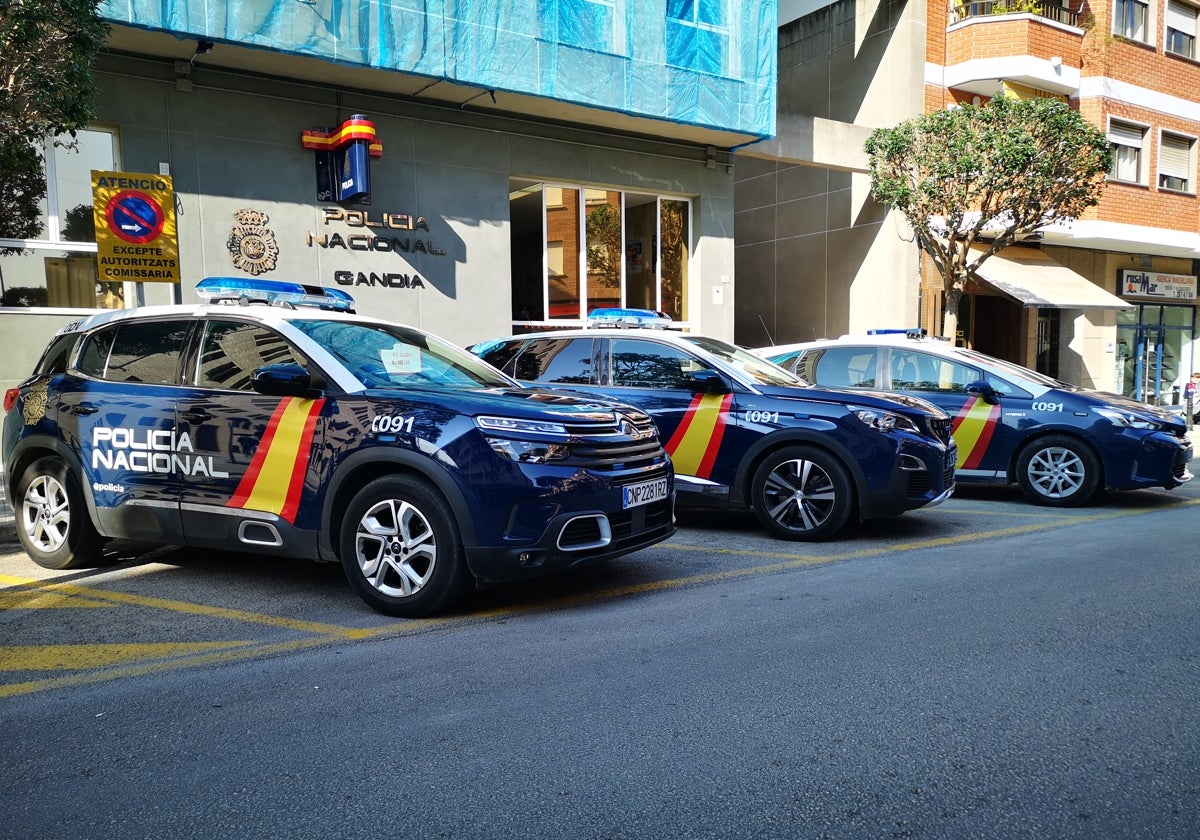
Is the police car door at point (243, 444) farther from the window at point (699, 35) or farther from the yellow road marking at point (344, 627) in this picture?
the window at point (699, 35)

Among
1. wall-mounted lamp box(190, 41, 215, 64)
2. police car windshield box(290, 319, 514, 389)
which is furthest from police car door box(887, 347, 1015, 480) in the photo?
wall-mounted lamp box(190, 41, 215, 64)

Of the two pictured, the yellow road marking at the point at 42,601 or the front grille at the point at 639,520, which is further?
the yellow road marking at the point at 42,601

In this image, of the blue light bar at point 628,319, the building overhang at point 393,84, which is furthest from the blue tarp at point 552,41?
the blue light bar at point 628,319

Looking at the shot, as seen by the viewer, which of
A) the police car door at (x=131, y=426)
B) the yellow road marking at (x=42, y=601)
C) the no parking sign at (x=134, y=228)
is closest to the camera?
the yellow road marking at (x=42, y=601)

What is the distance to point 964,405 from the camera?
9289 millimetres

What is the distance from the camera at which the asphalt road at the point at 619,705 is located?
9.39 ft

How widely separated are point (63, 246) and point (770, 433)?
9442mm

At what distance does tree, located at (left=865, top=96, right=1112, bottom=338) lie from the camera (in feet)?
50.0

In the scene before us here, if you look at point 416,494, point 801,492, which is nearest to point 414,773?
point 416,494

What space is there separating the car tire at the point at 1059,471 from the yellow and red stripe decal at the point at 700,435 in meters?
3.52

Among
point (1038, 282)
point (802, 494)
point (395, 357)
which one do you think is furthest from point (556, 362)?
point (1038, 282)

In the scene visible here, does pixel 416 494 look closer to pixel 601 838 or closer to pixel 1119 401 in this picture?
pixel 601 838

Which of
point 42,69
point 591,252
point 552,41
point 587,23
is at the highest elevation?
point 587,23

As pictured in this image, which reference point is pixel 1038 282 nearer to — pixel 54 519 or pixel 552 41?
pixel 552 41
